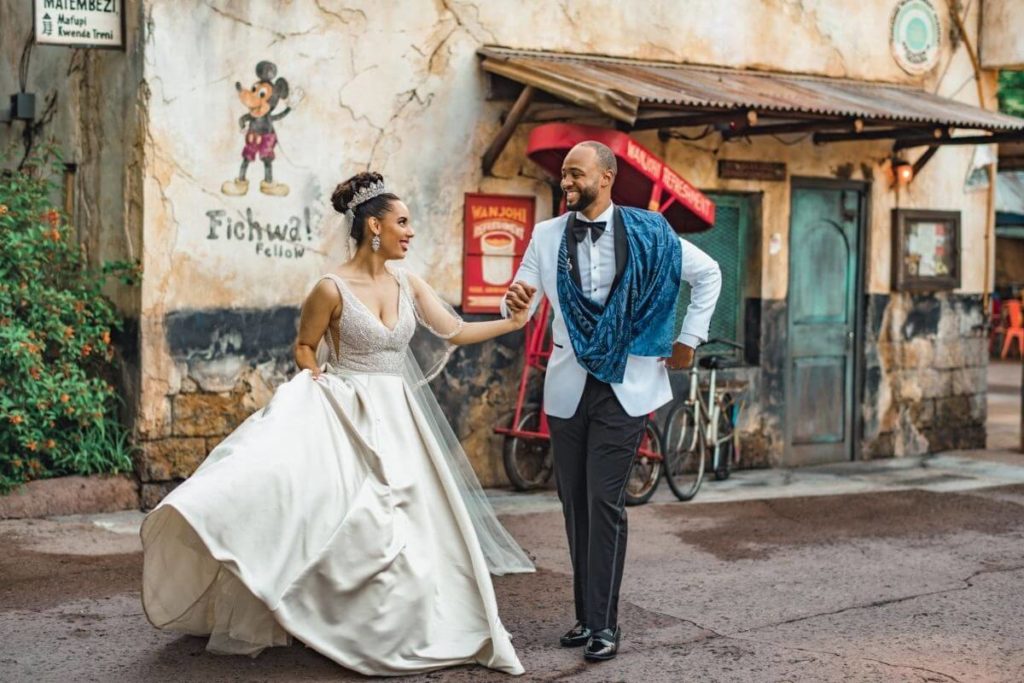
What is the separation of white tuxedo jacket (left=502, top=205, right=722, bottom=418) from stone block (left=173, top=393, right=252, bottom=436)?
3.80m

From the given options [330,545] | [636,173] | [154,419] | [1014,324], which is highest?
[636,173]

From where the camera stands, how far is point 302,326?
5.86 meters

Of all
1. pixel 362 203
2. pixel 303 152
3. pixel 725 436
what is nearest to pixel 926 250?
pixel 725 436

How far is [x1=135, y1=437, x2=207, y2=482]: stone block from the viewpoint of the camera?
8.92 metres

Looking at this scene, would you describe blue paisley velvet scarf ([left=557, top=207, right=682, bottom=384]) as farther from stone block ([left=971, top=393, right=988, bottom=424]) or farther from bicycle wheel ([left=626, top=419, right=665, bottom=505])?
stone block ([left=971, top=393, right=988, bottom=424])

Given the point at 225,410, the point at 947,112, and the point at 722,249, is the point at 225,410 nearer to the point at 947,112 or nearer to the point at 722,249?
the point at 722,249

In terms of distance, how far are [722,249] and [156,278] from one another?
4513mm

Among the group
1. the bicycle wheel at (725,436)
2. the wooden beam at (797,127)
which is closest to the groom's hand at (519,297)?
the bicycle wheel at (725,436)

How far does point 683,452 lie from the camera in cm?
1032

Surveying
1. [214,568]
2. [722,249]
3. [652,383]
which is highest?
[722,249]

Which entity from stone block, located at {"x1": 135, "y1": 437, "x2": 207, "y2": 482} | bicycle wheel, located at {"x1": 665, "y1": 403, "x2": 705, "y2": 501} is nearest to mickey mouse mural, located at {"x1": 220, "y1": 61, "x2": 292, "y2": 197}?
stone block, located at {"x1": 135, "y1": 437, "x2": 207, "y2": 482}

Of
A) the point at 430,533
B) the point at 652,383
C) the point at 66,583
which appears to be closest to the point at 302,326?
the point at 430,533

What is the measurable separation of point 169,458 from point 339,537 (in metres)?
3.97

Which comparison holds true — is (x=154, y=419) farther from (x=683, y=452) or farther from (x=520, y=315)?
(x=520, y=315)
